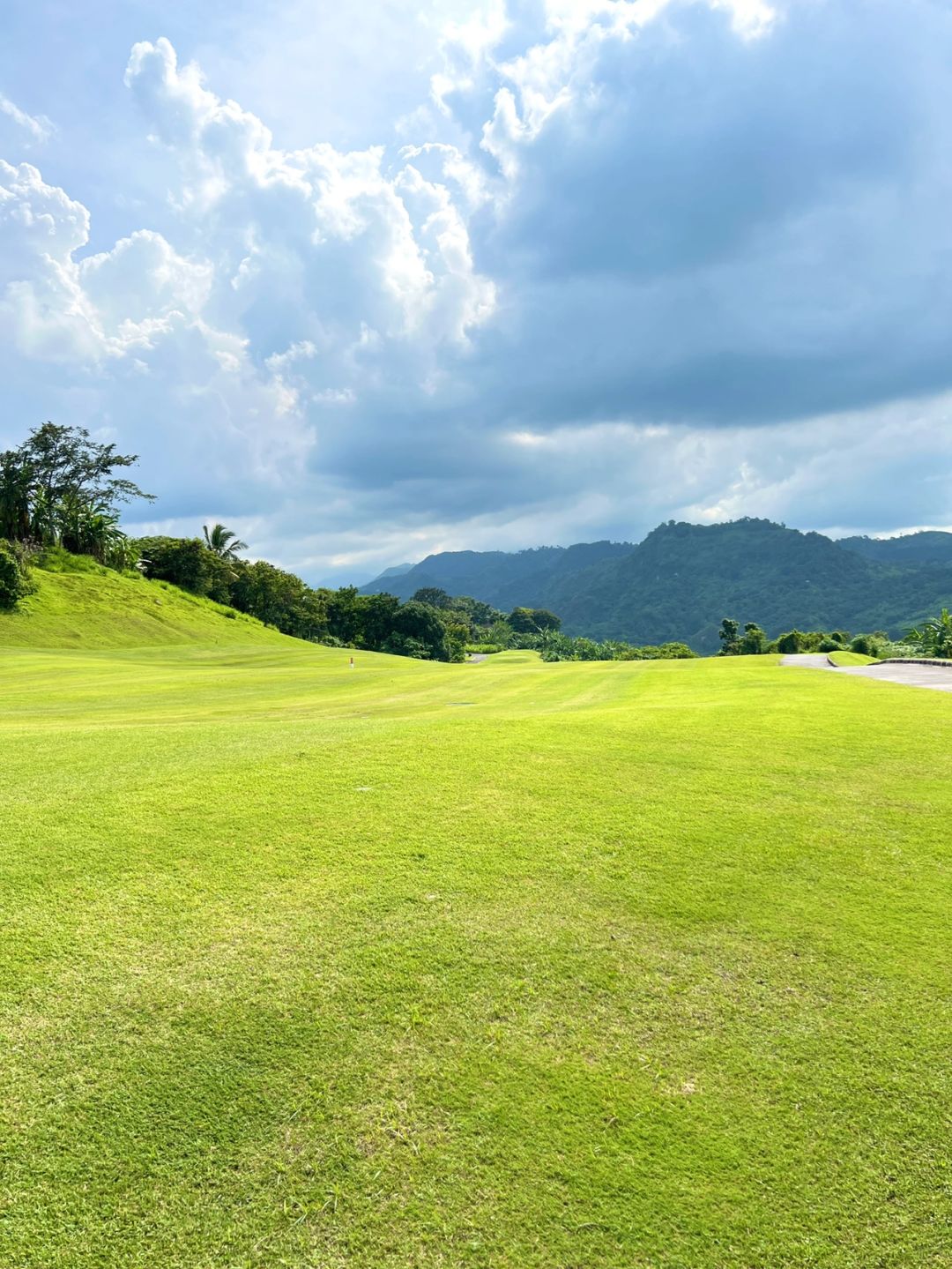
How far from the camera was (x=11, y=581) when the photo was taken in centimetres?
4688

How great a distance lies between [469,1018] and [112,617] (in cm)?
5706

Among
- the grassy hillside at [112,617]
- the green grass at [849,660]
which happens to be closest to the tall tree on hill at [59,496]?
the grassy hillside at [112,617]

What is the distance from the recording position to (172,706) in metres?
17.1

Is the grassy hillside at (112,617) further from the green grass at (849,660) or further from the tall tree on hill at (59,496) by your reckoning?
the green grass at (849,660)

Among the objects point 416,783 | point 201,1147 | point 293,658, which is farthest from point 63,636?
point 201,1147

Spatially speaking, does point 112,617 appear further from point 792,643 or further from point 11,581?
point 792,643

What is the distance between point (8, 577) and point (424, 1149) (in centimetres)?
5645

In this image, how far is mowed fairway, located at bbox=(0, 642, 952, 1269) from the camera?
292 centimetres

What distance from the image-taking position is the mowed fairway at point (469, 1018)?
292 cm

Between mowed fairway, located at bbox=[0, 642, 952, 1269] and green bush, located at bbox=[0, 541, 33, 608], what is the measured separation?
1906 inches

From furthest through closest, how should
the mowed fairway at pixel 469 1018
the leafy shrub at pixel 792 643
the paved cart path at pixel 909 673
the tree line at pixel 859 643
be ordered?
the leafy shrub at pixel 792 643 → the tree line at pixel 859 643 → the paved cart path at pixel 909 673 → the mowed fairway at pixel 469 1018

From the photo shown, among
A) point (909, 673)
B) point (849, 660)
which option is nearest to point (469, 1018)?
point (909, 673)

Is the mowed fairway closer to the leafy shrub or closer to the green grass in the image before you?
the green grass

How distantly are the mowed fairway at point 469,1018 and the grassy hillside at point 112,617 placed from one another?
150 feet
